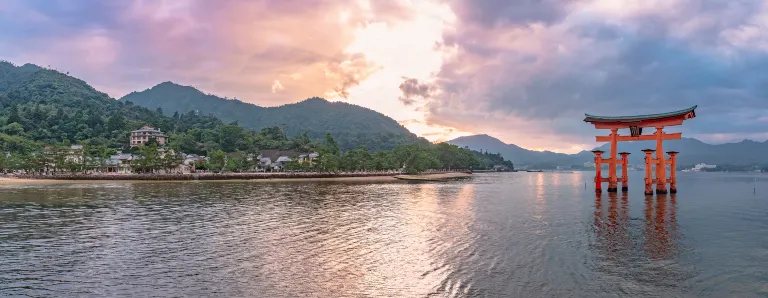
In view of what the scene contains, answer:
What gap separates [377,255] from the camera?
1577cm

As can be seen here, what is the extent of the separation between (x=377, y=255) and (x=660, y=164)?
37.9 meters

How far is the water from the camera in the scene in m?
11.7

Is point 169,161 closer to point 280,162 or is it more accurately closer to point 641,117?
point 280,162

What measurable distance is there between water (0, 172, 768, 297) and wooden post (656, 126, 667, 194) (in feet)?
43.7

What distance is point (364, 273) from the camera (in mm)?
13078

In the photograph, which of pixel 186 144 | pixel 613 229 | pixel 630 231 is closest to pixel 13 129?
pixel 186 144

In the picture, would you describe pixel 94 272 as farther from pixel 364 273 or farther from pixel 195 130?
pixel 195 130

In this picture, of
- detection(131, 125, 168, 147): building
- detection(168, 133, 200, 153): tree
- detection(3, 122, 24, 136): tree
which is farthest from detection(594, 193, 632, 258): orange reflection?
detection(3, 122, 24, 136): tree

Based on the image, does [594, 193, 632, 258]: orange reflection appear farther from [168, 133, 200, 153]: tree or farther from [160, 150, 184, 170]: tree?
[168, 133, 200, 153]: tree

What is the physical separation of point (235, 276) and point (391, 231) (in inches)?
401

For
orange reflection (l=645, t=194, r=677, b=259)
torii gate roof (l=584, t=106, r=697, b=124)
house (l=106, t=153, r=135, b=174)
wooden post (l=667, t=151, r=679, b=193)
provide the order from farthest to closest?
house (l=106, t=153, r=135, b=174)
wooden post (l=667, t=151, r=679, b=193)
torii gate roof (l=584, t=106, r=697, b=124)
orange reflection (l=645, t=194, r=677, b=259)

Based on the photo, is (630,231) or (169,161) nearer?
(630,231)

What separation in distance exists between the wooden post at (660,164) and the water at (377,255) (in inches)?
525

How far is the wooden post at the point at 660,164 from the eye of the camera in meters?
40.3
